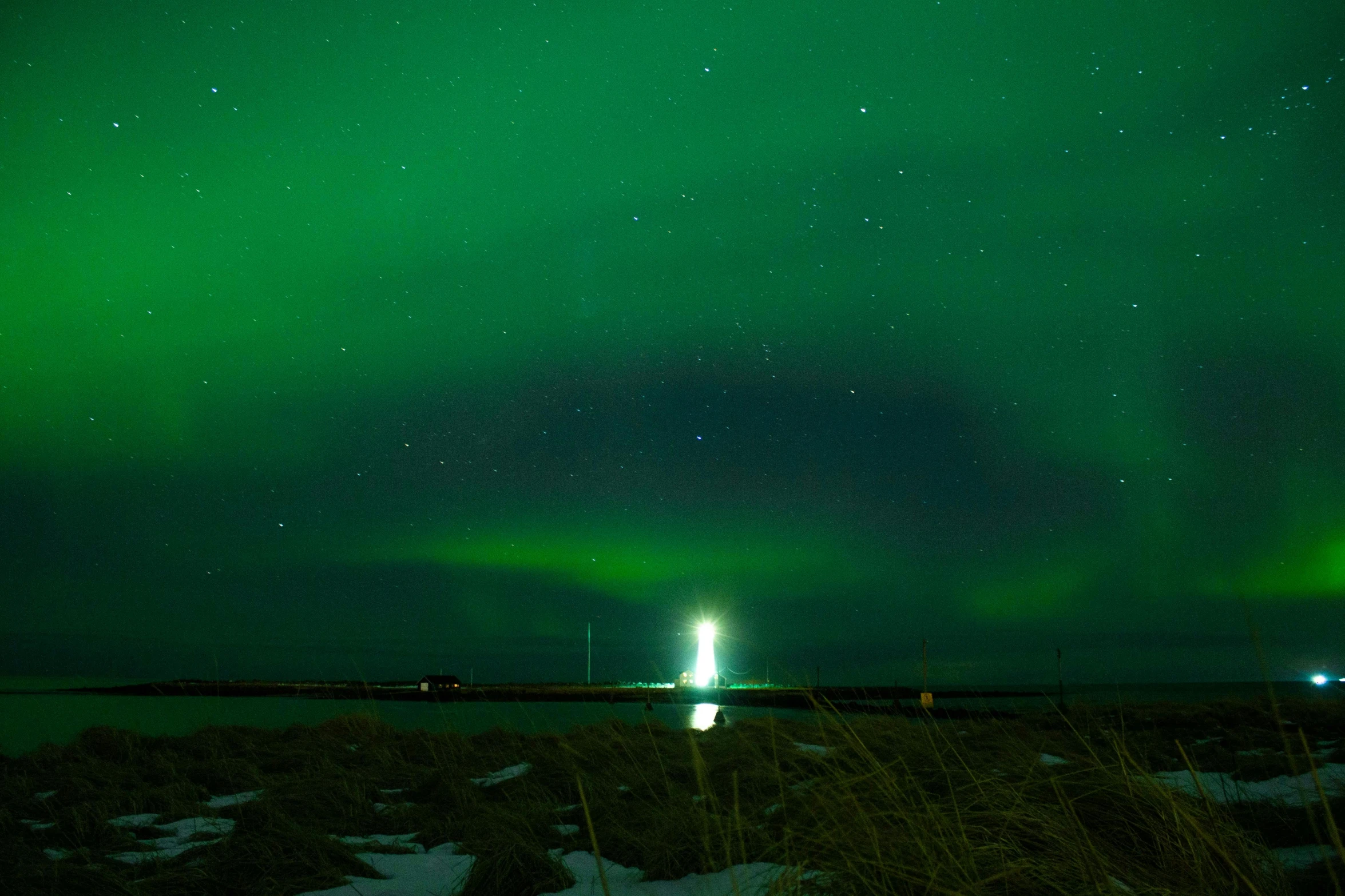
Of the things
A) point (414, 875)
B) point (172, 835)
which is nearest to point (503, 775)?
point (172, 835)

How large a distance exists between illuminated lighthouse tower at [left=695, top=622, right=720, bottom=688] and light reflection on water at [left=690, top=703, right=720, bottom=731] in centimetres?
195

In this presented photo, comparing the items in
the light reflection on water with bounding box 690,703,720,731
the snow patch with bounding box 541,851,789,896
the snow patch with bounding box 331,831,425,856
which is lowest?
the light reflection on water with bounding box 690,703,720,731

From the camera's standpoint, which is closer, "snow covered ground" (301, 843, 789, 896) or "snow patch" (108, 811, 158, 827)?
"snow covered ground" (301, 843, 789, 896)

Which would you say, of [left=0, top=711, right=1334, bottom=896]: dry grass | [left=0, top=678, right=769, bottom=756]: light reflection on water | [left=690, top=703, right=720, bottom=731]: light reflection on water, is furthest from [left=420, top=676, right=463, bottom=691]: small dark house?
[left=0, top=711, right=1334, bottom=896]: dry grass

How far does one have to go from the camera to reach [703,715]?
50.1 m

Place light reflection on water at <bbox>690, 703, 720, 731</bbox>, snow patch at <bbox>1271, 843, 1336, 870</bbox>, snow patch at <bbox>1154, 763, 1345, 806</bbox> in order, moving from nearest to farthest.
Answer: snow patch at <bbox>1271, 843, 1336, 870</bbox>
snow patch at <bbox>1154, 763, 1345, 806</bbox>
light reflection on water at <bbox>690, 703, 720, 731</bbox>

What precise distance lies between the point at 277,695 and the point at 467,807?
12153 centimetres

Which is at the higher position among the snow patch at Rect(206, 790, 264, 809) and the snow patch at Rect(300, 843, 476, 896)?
the snow patch at Rect(206, 790, 264, 809)

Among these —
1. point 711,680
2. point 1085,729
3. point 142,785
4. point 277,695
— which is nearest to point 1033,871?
point 142,785

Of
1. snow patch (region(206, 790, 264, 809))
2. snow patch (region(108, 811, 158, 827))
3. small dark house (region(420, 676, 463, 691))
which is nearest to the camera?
snow patch (region(108, 811, 158, 827))

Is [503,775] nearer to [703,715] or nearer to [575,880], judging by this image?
[575,880]

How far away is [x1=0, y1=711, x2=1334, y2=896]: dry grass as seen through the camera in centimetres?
377

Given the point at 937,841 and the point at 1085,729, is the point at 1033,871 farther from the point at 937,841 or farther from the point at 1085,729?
the point at 1085,729

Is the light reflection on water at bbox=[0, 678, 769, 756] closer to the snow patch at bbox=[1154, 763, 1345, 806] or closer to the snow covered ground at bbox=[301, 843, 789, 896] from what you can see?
the snow covered ground at bbox=[301, 843, 789, 896]
